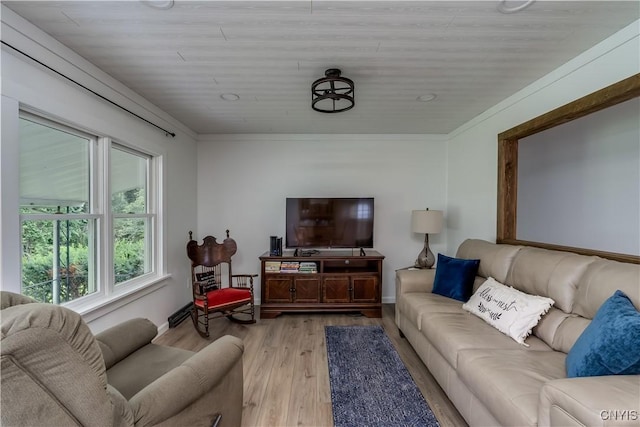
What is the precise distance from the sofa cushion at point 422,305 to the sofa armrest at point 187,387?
1536 mm

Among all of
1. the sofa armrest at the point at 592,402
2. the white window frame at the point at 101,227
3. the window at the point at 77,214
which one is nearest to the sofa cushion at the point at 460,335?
the sofa armrest at the point at 592,402

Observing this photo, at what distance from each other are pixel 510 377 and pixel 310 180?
3216mm

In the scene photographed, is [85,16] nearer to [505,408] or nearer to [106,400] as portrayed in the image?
[106,400]

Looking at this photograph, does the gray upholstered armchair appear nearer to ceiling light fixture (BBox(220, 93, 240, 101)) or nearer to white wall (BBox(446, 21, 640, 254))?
ceiling light fixture (BBox(220, 93, 240, 101))

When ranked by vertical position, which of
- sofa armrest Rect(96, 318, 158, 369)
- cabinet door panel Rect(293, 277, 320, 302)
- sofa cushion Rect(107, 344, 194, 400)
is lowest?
cabinet door panel Rect(293, 277, 320, 302)

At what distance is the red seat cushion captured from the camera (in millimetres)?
2999

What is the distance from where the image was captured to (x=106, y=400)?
0.88 m

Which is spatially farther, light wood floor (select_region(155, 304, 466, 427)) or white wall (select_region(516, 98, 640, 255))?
white wall (select_region(516, 98, 640, 255))

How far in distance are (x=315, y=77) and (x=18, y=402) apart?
7.94ft

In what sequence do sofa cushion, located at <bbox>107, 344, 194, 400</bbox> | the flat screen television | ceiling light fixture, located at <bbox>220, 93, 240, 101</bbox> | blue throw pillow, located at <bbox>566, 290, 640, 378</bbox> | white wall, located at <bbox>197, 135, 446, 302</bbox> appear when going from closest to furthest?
blue throw pillow, located at <bbox>566, 290, 640, 378</bbox>, sofa cushion, located at <bbox>107, 344, 194, 400</bbox>, ceiling light fixture, located at <bbox>220, 93, 240, 101</bbox>, the flat screen television, white wall, located at <bbox>197, 135, 446, 302</bbox>

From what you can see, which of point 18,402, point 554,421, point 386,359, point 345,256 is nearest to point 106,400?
point 18,402

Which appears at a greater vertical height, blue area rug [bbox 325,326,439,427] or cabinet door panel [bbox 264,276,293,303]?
cabinet door panel [bbox 264,276,293,303]

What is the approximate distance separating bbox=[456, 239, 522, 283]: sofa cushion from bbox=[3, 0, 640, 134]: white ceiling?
1.47 m

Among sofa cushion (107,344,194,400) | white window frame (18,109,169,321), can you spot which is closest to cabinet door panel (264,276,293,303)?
white window frame (18,109,169,321)
